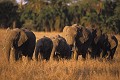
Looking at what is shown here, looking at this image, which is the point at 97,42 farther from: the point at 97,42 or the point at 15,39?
the point at 15,39

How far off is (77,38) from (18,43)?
4163mm

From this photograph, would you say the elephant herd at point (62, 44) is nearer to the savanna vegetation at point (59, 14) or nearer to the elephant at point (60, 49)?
the elephant at point (60, 49)

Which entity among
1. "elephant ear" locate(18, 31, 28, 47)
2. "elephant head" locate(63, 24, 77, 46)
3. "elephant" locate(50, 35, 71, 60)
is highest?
"elephant ear" locate(18, 31, 28, 47)

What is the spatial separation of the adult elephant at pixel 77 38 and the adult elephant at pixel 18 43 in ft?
8.02

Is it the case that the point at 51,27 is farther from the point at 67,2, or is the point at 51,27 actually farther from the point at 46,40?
the point at 46,40

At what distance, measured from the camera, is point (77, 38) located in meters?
17.2

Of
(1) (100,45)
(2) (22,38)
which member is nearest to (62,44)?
(2) (22,38)

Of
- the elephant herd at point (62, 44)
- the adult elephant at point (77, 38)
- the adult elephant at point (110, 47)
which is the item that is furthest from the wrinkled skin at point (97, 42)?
the adult elephant at point (77, 38)

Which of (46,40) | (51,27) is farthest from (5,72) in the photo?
(51,27)

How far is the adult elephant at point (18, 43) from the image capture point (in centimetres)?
1348

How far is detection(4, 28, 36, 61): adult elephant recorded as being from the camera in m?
13.5

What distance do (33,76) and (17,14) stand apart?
1513 inches

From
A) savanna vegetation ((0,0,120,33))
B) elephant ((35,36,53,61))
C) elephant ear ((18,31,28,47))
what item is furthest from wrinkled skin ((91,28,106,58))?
savanna vegetation ((0,0,120,33))

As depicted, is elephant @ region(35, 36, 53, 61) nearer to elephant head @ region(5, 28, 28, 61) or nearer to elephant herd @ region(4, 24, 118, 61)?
elephant herd @ region(4, 24, 118, 61)
